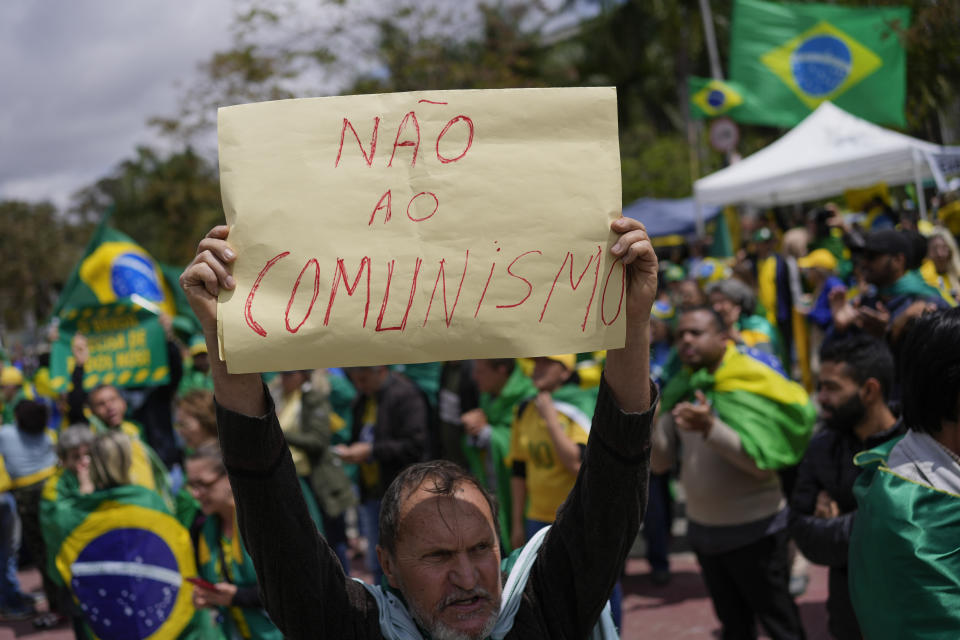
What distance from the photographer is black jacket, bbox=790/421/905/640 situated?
9.88ft

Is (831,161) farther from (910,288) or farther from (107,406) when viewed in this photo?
(107,406)

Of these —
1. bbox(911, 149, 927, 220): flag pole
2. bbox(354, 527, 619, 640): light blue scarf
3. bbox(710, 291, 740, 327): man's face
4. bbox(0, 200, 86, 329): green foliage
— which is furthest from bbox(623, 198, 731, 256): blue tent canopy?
bbox(0, 200, 86, 329): green foliage

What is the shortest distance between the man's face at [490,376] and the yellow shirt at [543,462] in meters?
0.49

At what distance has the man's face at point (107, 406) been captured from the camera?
5902mm

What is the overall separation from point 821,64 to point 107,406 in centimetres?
1022

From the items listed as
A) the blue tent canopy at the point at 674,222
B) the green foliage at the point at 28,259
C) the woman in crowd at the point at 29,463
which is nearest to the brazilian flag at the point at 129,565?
the woman in crowd at the point at 29,463

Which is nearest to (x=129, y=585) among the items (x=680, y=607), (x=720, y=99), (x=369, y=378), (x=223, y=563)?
(x=223, y=563)

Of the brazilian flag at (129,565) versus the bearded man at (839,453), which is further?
the brazilian flag at (129,565)

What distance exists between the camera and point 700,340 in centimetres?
425

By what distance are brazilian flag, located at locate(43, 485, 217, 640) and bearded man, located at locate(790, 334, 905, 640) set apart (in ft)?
8.17

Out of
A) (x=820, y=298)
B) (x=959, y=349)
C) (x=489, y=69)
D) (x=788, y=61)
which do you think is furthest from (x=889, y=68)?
(x=959, y=349)

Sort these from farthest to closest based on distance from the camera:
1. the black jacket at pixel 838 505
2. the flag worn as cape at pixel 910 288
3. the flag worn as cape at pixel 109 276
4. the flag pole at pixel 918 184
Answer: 1. the flag pole at pixel 918 184
2. the flag worn as cape at pixel 109 276
3. the flag worn as cape at pixel 910 288
4. the black jacket at pixel 838 505

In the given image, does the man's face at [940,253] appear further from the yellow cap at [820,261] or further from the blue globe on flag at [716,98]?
the blue globe on flag at [716,98]

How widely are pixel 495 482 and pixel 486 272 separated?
3.78 m
